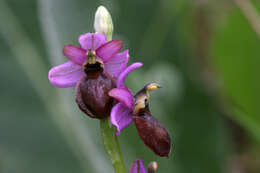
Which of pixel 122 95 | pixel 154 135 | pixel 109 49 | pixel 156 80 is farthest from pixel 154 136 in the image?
pixel 156 80

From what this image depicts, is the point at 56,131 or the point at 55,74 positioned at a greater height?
the point at 55,74

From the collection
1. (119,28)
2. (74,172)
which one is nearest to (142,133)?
(119,28)

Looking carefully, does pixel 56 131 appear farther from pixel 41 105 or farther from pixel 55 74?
pixel 55 74

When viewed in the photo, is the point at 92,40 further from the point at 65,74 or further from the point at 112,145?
the point at 112,145

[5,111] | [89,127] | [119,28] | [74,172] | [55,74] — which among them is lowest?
[74,172]

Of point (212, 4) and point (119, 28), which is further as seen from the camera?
point (212, 4)

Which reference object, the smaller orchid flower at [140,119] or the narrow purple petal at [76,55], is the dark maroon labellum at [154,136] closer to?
the smaller orchid flower at [140,119]

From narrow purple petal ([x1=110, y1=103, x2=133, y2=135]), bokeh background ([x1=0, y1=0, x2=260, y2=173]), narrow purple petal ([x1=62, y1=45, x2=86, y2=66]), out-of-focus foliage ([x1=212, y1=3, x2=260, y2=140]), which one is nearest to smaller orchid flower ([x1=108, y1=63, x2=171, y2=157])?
narrow purple petal ([x1=110, y1=103, x2=133, y2=135])

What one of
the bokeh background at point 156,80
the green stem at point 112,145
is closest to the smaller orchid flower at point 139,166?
the green stem at point 112,145
